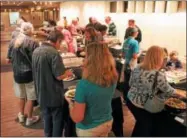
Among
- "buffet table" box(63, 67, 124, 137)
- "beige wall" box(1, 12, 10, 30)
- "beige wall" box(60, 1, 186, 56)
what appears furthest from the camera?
"beige wall" box(1, 12, 10, 30)

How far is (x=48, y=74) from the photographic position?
208cm

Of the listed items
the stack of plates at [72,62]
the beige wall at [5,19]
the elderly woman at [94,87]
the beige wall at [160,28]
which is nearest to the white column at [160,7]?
the beige wall at [160,28]

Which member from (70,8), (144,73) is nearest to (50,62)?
(144,73)

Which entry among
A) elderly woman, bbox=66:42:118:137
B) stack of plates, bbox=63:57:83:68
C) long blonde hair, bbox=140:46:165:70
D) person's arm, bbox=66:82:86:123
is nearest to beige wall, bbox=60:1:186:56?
stack of plates, bbox=63:57:83:68

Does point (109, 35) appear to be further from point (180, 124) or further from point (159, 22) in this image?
point (180, 124)

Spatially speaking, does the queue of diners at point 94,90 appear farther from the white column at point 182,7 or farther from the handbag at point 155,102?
the white column at point 182,7

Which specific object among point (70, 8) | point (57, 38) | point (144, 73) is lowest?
point (144, 73)

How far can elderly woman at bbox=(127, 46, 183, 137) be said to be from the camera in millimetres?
1916

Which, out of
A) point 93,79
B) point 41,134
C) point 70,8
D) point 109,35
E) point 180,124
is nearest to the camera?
point 93,79

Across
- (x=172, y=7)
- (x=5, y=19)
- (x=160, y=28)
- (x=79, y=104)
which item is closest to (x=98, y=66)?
(x=79, y=104)

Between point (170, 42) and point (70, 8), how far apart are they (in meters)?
7.47

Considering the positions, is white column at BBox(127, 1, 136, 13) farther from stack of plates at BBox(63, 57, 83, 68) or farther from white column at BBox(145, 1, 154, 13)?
stack of plates at BBox(63, 57, 83, 68)

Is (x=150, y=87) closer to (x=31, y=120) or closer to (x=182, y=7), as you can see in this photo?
(x=31, y=120)

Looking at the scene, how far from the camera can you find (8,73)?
572 cm
